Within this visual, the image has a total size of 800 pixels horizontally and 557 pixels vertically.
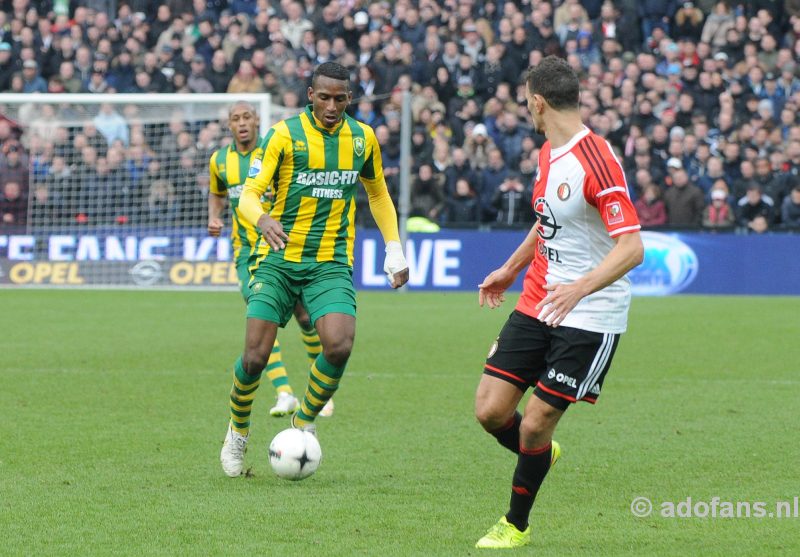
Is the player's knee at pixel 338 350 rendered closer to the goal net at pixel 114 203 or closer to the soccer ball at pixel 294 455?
the soccer ball at pixel 294 455

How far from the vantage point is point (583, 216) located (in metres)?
5.66

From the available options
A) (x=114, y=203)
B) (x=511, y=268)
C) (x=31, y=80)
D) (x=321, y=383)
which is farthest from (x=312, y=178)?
(x=31, y=80)

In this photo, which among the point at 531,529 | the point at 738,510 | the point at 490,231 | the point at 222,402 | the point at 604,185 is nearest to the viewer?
the point at 604,185

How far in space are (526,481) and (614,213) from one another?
3.89 feet

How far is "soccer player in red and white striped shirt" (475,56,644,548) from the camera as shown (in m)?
5.57

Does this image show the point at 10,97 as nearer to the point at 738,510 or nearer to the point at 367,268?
the point at 367,268

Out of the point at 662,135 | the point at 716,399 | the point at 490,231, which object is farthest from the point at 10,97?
the point at 716,399

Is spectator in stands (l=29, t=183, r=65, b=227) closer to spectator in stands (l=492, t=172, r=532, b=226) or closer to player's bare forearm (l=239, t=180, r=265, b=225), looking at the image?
spectator in stands (l=492, t=172, r=532, b=226)

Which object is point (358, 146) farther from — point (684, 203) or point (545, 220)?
point (684, 203)

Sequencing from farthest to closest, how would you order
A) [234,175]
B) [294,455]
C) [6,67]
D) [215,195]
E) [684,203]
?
[6,67], [684,203], [215,195], [234,175], [294,455]

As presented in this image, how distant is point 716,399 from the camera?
10305 mm

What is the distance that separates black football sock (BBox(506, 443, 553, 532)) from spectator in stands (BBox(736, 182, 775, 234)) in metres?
15.8

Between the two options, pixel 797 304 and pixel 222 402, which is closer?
pixel 222 402

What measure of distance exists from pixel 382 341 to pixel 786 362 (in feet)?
13.9
